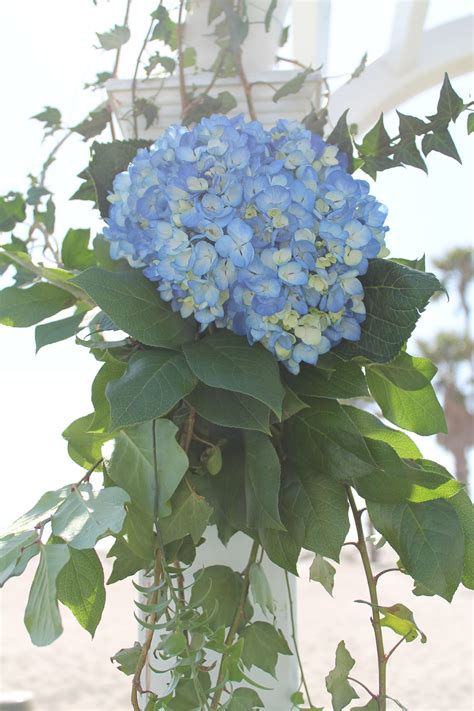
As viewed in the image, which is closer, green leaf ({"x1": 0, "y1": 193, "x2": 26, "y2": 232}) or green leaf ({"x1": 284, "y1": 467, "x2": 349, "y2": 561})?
green leaf ({"x1": 284, "y1": 467, "x2": 349, "y2": 561})

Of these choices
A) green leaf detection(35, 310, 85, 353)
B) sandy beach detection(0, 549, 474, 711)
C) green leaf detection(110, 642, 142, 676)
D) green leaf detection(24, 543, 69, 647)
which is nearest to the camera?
green leaf detection(24, 543, 69, 647)

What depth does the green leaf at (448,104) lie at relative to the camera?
62 centimetres

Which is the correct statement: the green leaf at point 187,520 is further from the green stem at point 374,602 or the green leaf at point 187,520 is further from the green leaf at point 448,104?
the green leaf at point 448,104

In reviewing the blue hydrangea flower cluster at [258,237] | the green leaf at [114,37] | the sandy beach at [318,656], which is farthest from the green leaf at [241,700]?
the sandy beach at [318,656]

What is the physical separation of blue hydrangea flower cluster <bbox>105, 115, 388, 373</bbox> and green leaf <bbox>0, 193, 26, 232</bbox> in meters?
0.34

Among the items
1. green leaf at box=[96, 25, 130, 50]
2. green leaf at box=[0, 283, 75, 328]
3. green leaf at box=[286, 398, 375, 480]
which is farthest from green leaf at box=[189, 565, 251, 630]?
green leaf at box=[96, 25, 130, 50]

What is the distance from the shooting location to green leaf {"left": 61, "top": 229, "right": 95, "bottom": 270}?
753 millimetres

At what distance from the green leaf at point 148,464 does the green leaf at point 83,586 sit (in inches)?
1.9

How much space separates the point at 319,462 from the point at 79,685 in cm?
425

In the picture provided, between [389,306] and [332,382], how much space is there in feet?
0.21

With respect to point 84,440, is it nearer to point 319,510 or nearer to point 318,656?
point 319,510

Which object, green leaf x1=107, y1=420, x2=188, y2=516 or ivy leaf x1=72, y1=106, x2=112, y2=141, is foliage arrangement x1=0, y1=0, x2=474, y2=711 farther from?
ivy leaf x1=72, y1=106, x2=112, y2=141

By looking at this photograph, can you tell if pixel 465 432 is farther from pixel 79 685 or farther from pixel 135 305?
pixel 135 305

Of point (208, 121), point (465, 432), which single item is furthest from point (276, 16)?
point (465, 432)
